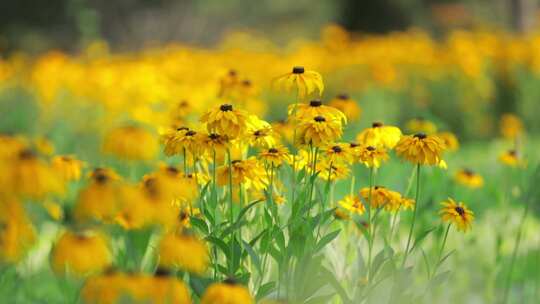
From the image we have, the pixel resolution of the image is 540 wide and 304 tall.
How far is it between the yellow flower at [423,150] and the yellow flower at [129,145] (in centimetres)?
76

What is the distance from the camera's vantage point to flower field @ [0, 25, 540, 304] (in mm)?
1605

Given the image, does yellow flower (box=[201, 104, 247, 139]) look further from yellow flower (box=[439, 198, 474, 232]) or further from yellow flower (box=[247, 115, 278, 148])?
yellow flower (box=[439, 198, 474, 232])

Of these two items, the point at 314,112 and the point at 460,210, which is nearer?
the point at 314,112

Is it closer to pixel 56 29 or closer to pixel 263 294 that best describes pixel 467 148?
pixel 263 294

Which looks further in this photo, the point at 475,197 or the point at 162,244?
the point at 475,197

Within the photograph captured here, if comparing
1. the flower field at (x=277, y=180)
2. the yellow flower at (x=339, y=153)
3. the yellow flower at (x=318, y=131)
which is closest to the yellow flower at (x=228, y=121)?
the flower field at (x=277, y=180)

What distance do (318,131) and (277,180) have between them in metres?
0.54

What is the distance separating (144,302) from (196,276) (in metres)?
0.52

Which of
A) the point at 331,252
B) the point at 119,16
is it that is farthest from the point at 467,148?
the point at 119,16

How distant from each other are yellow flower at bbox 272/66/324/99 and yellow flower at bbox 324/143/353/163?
0.53 feet

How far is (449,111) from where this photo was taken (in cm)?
769

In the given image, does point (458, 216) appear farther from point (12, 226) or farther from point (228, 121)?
point (12, 226)

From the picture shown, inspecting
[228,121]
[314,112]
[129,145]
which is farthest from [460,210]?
[129,145]

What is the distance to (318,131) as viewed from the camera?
2.08 m
